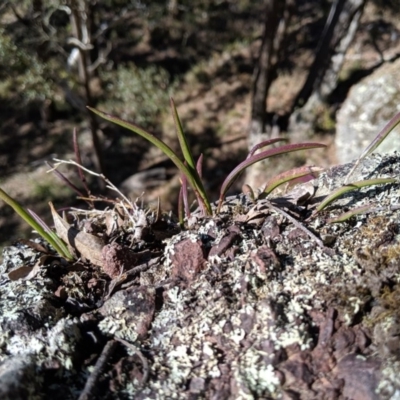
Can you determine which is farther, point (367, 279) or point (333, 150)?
point (333, 150)

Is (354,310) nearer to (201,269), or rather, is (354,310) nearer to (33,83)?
(201,269)

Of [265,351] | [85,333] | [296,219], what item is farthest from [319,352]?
[85,333]

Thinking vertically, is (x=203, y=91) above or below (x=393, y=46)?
below

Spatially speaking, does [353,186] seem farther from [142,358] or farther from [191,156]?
[142,358]

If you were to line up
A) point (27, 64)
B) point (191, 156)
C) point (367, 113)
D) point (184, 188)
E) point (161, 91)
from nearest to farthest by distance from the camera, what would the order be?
point (191, 156) < point (184, 188) < point (367, 113) < point (27, 64) < point (161, 91)

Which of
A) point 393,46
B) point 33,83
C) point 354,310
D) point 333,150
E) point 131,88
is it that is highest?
point 393,46

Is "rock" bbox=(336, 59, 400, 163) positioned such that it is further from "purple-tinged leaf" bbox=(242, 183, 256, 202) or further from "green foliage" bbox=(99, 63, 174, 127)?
"green foliage" bbox=(99, 63, 174, 127)

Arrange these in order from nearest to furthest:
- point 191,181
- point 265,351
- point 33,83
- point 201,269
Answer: point 265,351
point 201,269
point 191,181
point 33,83

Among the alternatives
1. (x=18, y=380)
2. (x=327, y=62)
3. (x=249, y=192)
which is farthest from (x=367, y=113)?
(x=18, y=380)
